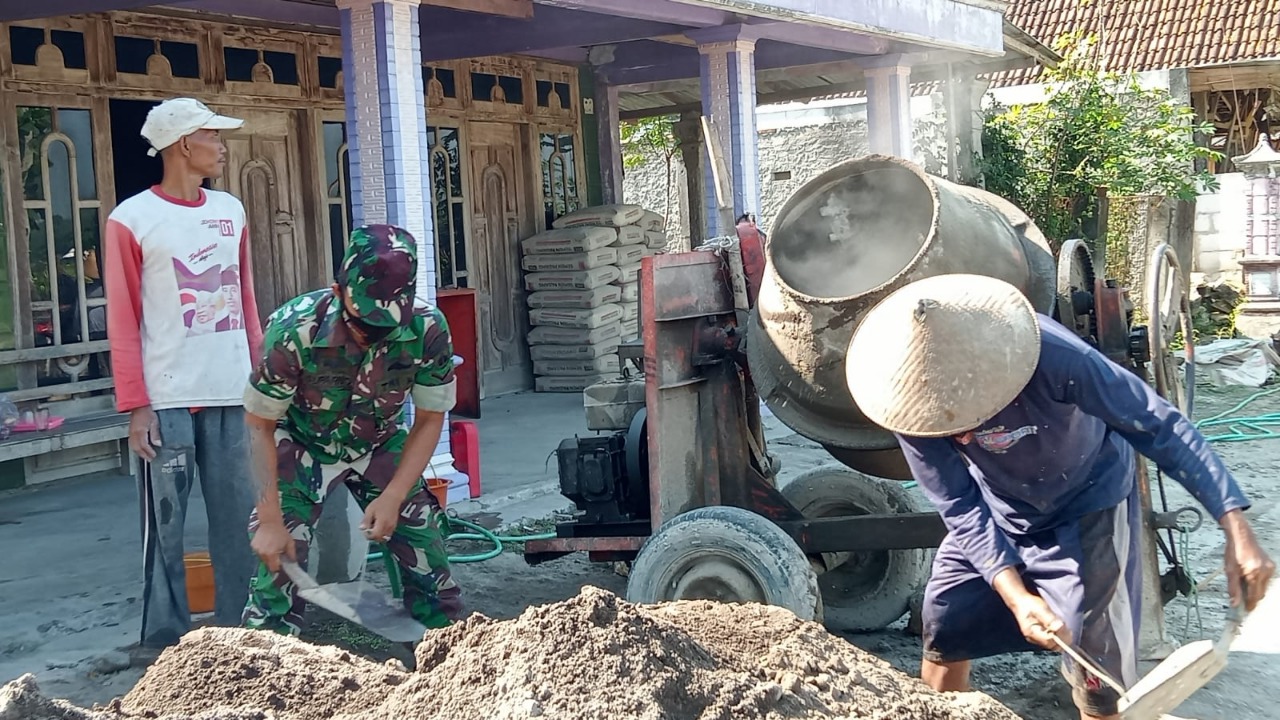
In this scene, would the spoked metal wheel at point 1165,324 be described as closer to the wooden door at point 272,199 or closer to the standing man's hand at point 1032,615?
the standing man's hand at point 1032,615

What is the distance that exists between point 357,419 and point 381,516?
12.9 inches

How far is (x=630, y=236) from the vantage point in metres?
12.5

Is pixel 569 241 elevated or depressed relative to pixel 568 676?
elevated

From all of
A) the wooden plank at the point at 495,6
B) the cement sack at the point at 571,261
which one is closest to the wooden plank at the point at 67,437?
the wooden plank at the point at 495,6

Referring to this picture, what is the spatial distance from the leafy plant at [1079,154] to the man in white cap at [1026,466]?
12.4 meters

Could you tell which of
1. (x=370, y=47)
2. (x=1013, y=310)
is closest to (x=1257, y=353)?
(x=370, y=47)

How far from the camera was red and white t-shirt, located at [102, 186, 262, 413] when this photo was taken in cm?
448

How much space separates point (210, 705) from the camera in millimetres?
3215

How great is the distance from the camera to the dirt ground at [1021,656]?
4152 millimetres

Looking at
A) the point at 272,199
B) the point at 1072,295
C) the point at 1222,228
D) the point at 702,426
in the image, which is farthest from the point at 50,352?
the point at 1222,228

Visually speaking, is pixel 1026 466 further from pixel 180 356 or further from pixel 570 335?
pixel 570 335

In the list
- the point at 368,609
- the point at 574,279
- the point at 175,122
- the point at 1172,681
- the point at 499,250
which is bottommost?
the point at 368,609

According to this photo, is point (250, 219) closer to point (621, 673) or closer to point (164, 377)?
point (164, 377)

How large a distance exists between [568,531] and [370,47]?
348 cm
